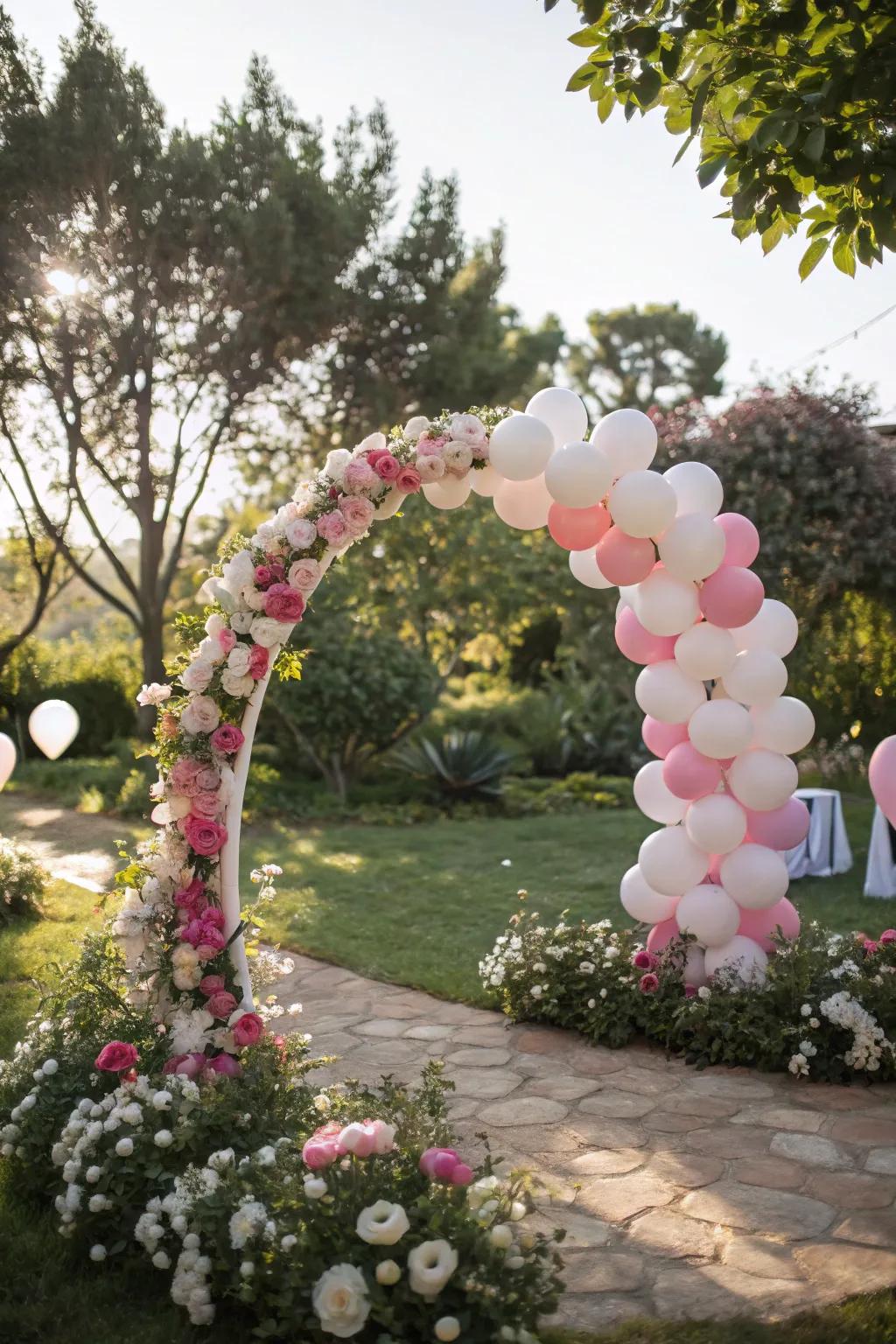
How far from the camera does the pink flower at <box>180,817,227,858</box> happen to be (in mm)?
4098

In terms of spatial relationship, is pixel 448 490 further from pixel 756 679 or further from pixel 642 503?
pixel 756 679

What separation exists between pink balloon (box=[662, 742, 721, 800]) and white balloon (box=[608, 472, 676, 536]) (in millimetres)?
1066

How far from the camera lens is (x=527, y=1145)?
4113 mm

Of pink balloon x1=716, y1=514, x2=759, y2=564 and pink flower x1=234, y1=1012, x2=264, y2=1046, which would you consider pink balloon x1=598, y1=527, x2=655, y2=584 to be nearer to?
pink balloon x1=716, y1=514, x2=759, y2=564

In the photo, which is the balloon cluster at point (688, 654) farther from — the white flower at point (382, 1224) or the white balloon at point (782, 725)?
the white flower at point (382, 1224)

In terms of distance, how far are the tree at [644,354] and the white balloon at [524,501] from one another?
2817 cm

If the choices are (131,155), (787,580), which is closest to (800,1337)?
(787,580)

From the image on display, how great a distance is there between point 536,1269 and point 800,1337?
2.23 ft

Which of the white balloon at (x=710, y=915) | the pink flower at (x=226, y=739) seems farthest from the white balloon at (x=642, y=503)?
the pink flower at (x=226, y=739)

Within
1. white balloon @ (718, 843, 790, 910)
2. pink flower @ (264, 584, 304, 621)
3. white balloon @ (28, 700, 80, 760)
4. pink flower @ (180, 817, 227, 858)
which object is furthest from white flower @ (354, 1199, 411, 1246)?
white balloon @ (28, 700, 80, 760)

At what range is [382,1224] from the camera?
2760 millimetres

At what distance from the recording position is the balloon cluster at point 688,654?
4676 mm

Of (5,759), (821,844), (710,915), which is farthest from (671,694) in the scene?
(821,844)

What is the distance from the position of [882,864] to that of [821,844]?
31.9 inches
